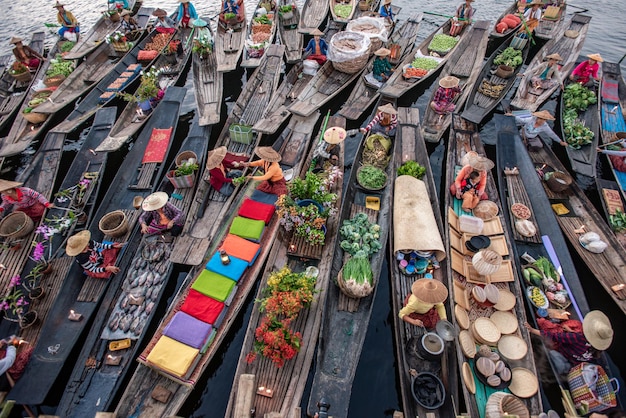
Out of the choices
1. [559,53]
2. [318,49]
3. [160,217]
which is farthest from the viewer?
[559,53]

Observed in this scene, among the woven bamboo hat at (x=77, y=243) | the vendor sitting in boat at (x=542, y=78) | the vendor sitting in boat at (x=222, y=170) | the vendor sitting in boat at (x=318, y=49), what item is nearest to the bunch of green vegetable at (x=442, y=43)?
the vendor sitting in boat at (x=542, y=78)

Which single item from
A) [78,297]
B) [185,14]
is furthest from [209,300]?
[185,14]

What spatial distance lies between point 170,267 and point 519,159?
12300 mm

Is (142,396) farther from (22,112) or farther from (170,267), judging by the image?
(22,112)

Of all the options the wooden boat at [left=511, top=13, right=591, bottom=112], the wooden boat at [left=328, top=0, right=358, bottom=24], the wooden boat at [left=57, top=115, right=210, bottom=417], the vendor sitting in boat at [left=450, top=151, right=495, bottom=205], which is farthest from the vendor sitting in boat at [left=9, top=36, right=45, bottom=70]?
the wooden boat at [left=511, top=13, right=591, bottom=112]

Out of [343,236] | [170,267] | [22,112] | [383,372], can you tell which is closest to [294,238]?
[343,236]

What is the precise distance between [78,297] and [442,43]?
19257 millimetres

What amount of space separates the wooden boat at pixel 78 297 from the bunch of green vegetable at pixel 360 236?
620 centimetres

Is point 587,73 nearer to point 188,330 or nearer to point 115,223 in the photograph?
point 188,330

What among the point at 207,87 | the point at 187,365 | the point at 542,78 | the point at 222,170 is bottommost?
the point at 187,365

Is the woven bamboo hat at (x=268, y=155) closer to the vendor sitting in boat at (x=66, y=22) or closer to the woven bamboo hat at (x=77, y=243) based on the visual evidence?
the woven bamboo hat at (x=77, y=243)

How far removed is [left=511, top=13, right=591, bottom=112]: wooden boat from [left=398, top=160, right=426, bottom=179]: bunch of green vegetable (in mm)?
6689

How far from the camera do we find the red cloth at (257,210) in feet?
32.7

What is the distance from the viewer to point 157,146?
12.7 metres
